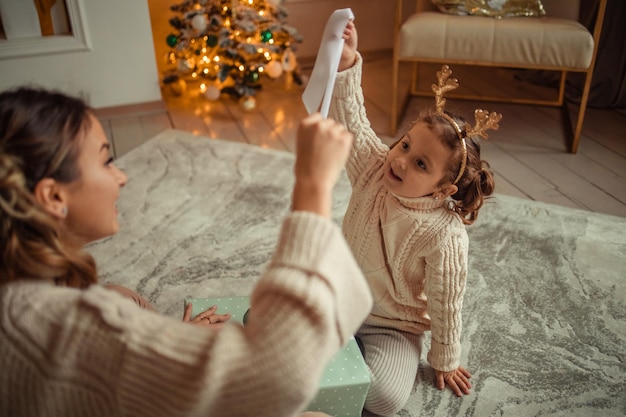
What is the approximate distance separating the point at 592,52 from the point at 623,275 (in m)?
0.94

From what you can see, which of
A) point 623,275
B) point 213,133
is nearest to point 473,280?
point 623,275

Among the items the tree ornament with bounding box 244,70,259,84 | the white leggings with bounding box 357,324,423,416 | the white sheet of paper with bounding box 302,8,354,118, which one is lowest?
the white leggings with bounding box 357,324,423,416

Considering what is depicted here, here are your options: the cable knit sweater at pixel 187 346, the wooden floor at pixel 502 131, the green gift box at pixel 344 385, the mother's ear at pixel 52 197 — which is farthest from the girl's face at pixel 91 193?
the wooden floor at pixel 502 131

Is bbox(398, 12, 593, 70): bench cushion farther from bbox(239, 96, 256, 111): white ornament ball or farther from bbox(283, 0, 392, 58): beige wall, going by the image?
bbox(283, 0, 392, 58): beige wall

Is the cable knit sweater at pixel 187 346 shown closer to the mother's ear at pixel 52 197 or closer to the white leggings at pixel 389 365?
the mother's ear at pixel 52 197

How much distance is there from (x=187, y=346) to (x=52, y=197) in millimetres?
266

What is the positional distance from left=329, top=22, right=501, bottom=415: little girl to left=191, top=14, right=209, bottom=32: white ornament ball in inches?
58.2

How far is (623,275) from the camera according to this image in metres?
1.60

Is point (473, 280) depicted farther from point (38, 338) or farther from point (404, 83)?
point (404, 83)

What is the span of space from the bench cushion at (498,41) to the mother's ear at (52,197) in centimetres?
179

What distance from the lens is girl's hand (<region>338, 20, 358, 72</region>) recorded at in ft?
3.54

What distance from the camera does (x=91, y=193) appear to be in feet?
2.40

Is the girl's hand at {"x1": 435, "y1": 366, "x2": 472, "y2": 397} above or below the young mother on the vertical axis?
below

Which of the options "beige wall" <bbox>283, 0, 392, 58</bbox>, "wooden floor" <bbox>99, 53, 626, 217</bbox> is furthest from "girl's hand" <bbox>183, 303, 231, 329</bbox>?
"beige wall" <bbox>283, 0, 392, 58</bbox>
